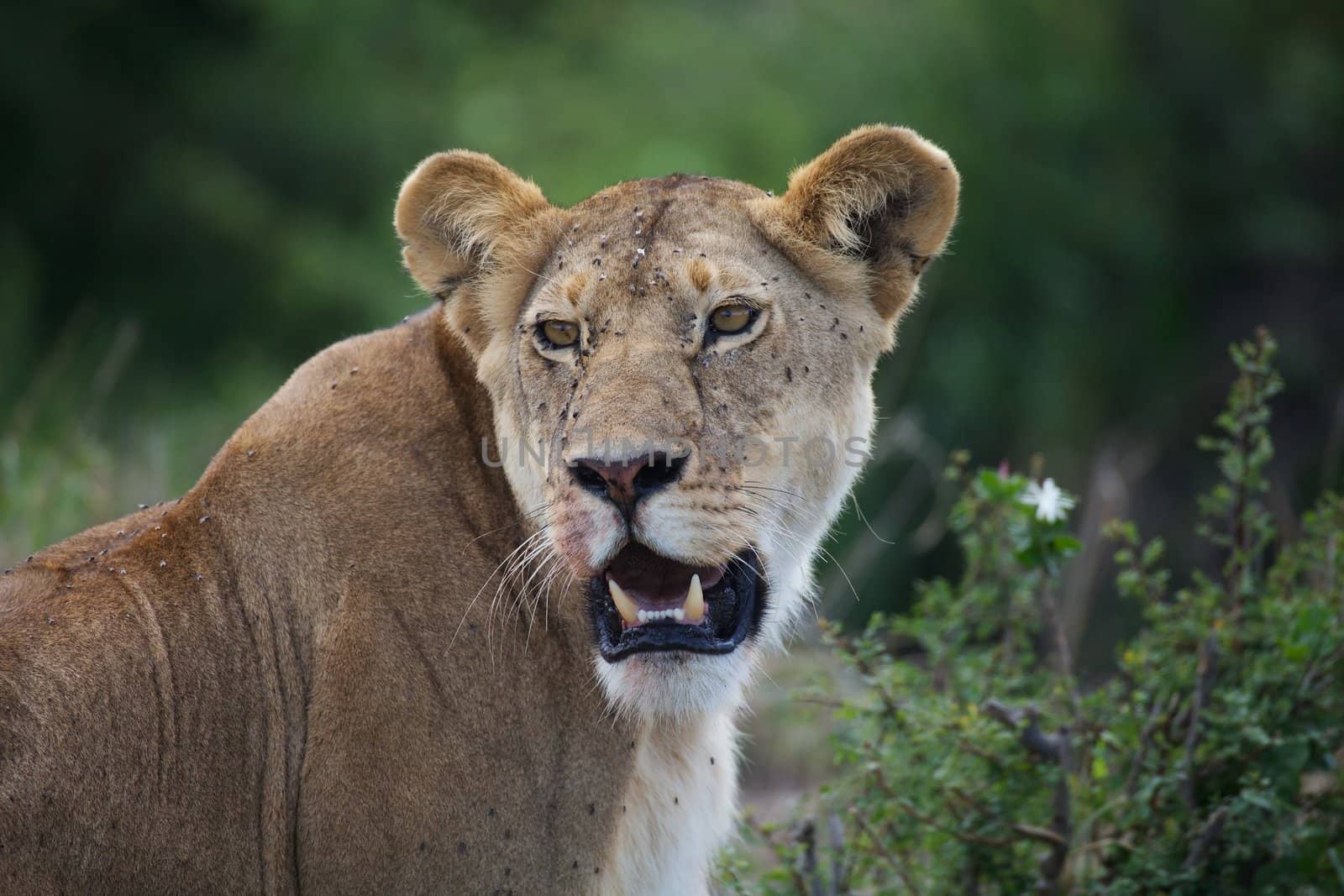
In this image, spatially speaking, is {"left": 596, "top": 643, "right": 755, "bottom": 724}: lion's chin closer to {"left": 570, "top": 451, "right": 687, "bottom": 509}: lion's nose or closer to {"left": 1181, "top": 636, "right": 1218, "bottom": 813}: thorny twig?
{"left": 570, "top": 451, "right": 687, "bottom": 509}: lion's nose

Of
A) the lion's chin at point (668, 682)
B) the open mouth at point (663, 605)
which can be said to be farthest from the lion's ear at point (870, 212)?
the lion's chin at point (668, 682)

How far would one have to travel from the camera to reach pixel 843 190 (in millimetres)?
4137

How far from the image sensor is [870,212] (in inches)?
164

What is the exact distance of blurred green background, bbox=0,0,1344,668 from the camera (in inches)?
604

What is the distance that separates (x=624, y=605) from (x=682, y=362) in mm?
619

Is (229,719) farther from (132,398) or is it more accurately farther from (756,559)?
(132,398)

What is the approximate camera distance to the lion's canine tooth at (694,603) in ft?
12.0

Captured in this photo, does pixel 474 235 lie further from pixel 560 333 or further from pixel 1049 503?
pixel 1049 503

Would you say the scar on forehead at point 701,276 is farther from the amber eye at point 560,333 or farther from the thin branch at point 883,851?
the thin branch at point 883,851

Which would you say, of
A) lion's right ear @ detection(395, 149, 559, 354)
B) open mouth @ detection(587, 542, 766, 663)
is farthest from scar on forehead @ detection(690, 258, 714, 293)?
open mouth @ detection(587, 542, 766, 663)

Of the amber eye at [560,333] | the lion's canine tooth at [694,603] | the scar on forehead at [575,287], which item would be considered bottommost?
the lion's canine tooth at [694,603]

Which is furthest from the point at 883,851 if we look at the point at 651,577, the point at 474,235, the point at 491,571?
the point at 474,235

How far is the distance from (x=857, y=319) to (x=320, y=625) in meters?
1.61

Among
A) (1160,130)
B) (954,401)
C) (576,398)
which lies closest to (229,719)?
(576,398)
